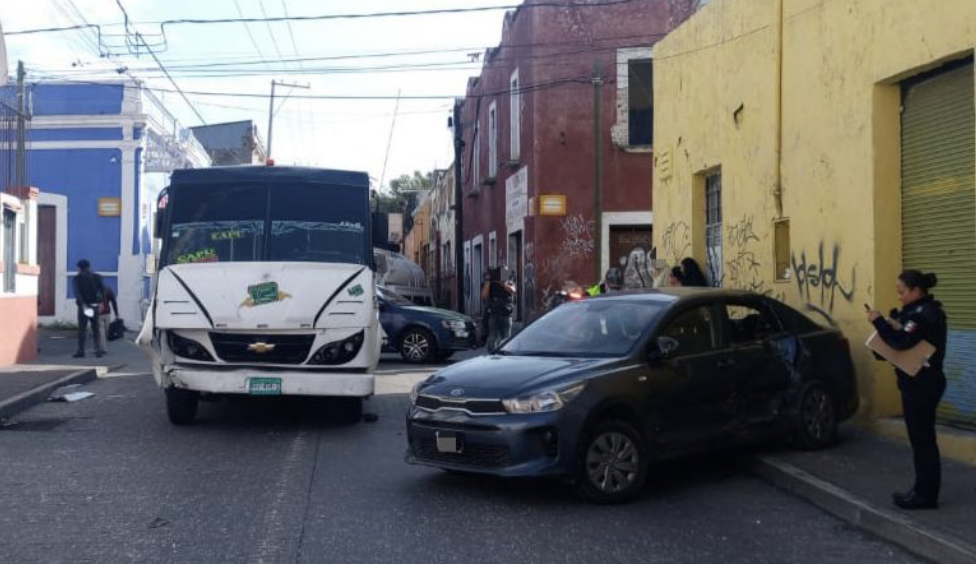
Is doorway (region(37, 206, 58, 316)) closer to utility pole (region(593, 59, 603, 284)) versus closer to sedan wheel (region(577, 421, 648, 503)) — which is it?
utility pole (region(593, 59, 603, 284))

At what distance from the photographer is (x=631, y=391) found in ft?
23.5

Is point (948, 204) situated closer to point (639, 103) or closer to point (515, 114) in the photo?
point (639, 103)

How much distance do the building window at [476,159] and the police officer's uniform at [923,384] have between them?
25006 mm

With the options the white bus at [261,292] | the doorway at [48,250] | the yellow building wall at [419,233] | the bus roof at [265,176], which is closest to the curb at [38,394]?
the white bus at [261,292]

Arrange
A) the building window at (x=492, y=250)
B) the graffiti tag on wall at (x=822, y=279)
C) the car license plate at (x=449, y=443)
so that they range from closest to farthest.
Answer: the car license plate at (x=449, y=443) → the graffiti tag on wall at (x=822, y=279) → the building window at (x=492, y=250)

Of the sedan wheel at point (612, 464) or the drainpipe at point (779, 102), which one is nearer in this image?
the sedan wheel at point (612, 464)

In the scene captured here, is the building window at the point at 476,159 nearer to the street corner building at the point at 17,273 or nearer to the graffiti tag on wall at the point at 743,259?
the street corner building at the point at 17,273

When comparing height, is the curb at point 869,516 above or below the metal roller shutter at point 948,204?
below

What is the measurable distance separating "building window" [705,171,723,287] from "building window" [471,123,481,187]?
17389 millimetres

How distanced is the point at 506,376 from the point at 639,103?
16000 mm

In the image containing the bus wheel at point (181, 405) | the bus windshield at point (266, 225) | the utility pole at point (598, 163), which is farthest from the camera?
the utility pole at point (598, 163)

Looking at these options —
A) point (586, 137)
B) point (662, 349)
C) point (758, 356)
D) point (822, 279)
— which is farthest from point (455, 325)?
point (662, 349)

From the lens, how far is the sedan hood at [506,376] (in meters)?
7.00

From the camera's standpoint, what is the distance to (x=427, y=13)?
18.0m
